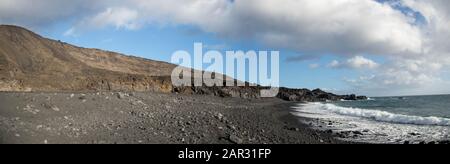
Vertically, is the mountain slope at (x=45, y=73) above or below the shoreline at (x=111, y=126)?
above

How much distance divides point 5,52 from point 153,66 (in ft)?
91.9

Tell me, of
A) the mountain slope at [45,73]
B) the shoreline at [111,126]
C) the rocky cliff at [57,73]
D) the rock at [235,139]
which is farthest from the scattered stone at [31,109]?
the mountain slope at [45,73]

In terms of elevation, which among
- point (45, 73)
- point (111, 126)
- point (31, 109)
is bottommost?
point (111, 126)

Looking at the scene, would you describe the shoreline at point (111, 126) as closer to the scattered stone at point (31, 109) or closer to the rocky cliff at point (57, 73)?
the scattered stone at point (31, 109)

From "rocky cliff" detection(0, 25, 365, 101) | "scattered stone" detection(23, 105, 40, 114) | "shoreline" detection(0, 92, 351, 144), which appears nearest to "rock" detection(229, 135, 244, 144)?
"shoreline" detection(0, 92, 351, 144)

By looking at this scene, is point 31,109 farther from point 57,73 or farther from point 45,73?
point 57,73

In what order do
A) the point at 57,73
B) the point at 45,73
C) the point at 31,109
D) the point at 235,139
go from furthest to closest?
the point at 57,73 < the point at 45,73 < the point at 31,109 < the point at 235,139

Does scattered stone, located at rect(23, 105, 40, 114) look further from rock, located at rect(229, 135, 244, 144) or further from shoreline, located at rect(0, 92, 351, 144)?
rock, located at rect(229, 135, 244, 144)

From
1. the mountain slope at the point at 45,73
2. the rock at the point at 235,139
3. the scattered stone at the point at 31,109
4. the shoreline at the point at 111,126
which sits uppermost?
the mountain slope at the point at 45,73

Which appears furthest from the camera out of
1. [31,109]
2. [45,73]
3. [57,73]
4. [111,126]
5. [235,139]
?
[57,73]

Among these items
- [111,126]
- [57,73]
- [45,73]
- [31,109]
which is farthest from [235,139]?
[57,73]

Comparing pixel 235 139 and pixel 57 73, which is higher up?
pixel 57 73

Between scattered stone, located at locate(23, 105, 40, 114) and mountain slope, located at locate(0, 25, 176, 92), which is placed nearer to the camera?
scattered stone, located at locate(23, 105, 40, 114)

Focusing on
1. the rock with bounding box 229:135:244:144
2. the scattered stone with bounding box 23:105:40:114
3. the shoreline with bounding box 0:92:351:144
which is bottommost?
the rock with bounding box 229:135:244:144
